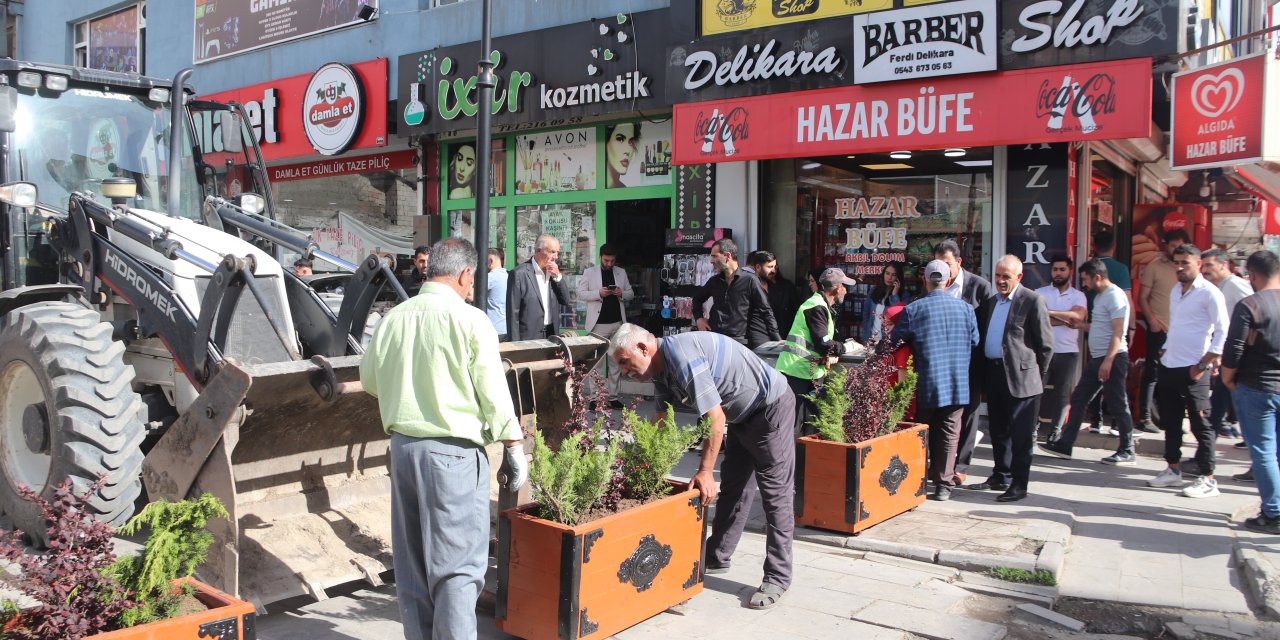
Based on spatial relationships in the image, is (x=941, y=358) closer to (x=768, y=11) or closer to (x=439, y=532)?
(x=439, y=532)

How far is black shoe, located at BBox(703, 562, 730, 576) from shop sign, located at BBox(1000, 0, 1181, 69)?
5840mm

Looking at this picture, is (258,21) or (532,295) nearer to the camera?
(532,295)

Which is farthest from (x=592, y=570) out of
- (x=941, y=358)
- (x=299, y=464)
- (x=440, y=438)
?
(x=941, y=358)

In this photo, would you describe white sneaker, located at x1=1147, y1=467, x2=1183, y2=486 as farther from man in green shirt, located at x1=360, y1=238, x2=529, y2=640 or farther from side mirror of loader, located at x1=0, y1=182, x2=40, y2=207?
side mirror of loader, located at x1=0, y1=182, x2=40, y2=207

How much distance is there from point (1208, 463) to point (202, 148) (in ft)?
28.0

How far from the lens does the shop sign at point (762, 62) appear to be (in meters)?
9.84

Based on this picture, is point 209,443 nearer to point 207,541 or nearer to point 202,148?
point 207,541

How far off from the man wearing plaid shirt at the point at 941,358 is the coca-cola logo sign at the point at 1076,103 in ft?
7.41

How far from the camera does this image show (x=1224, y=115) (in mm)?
8344

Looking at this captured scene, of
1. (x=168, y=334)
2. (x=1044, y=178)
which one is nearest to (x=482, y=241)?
(x=168, y=334)

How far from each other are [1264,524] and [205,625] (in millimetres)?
6704

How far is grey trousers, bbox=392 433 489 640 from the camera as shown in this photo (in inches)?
156

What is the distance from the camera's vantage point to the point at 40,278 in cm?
709

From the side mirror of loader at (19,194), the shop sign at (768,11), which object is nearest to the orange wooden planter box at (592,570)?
the side mirror of loader at (19,194)
